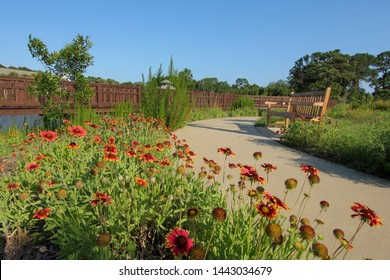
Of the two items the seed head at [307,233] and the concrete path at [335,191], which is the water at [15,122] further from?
the seed head at [307,233]

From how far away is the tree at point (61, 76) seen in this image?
5.96 meters

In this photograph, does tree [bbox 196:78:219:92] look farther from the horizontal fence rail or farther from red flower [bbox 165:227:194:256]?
red flower [bbox 165:227:194:256]

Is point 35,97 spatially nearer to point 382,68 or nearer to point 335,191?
point 335,191

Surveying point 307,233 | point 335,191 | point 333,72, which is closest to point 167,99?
point 335,191

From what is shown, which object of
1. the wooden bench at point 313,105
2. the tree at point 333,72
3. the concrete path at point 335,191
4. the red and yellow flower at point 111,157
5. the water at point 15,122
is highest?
the tree at point 333,72

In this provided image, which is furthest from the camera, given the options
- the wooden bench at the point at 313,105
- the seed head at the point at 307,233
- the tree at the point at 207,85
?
the tree at the point at 207,85

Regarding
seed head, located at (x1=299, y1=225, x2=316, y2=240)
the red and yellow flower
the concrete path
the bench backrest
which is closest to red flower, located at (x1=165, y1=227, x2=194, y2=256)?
seed head, located at (x1=299, y1=225, x2=316, y2=240)

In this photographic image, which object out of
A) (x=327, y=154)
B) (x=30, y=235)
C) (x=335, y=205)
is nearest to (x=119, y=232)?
(x=30, y=235)

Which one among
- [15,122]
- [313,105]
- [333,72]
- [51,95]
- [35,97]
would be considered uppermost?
[333,72]

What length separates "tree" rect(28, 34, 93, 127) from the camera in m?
5.96

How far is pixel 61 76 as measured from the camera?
20.8 feet

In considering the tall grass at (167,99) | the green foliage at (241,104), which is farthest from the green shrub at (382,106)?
the tall grass at (167,99)

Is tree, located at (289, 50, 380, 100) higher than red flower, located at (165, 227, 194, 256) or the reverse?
higher

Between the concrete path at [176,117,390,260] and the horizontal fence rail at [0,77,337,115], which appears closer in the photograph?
the concrete path at [176,117,390,260]
